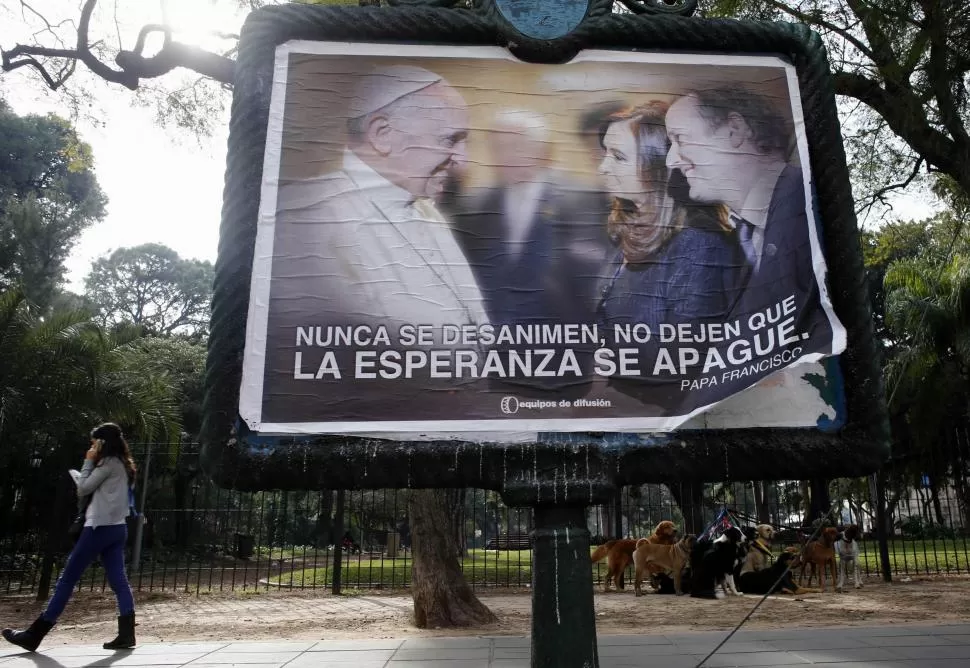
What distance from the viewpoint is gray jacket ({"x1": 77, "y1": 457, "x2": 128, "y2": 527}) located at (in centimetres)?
522

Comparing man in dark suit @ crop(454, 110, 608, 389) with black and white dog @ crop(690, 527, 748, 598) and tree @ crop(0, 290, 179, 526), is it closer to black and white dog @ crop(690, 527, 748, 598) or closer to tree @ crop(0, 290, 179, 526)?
black and white dog @ crop(690, 527, 748, 598)

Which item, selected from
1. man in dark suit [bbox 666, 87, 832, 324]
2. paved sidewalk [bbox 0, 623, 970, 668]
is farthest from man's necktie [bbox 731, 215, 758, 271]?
paved sidewalk [bbox 0, 623, 970, 668]

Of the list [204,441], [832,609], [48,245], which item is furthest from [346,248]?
[48,245]

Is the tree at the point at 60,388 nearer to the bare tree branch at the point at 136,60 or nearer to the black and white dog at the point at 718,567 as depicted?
the bare tree branch at the point at 136,60

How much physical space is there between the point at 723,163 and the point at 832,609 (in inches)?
288

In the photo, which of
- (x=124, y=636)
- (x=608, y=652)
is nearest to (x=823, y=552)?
(x=608, y=652)

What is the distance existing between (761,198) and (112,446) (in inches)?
198

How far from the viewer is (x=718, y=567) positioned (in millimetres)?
9656

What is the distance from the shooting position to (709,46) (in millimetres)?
2699

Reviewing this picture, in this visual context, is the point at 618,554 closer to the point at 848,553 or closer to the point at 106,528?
the point at 848,553

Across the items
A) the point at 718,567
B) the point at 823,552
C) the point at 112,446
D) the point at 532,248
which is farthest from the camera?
the point at 823,552

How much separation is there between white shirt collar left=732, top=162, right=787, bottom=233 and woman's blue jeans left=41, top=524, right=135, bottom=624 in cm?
487

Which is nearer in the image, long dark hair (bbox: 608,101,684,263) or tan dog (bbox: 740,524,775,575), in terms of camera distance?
long dark hair (bbox: 608,101,684,263)

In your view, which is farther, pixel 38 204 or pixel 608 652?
pixel 38 204
